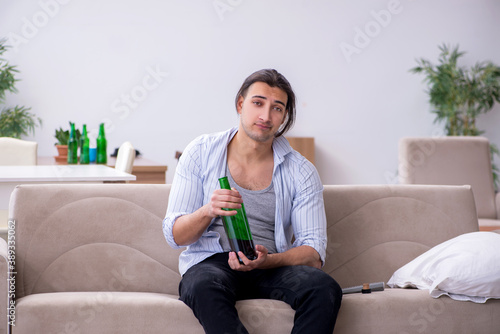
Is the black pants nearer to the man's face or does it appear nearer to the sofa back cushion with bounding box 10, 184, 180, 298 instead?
the sofa back cushion with bounding box 10, 184, 180, 298

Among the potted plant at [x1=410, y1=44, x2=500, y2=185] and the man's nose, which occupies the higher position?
the potted plant at [x1=410, y1=44, x2=500, y2=185]

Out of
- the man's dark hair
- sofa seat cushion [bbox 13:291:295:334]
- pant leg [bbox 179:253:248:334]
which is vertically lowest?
sofa seat cushion [bbox 13:291:295:334]

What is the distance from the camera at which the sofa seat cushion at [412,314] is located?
1.84m

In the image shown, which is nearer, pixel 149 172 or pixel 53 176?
pixel 53 176

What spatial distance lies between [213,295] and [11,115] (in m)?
4.71

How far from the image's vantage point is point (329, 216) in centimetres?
227

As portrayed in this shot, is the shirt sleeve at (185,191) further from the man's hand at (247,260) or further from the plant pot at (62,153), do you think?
the plant pot at (62,153)

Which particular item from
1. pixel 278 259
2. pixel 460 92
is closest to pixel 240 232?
pixel 278 259

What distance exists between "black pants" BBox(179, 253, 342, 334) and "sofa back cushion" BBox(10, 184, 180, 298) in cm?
30

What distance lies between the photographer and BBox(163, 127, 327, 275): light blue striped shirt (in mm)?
1963

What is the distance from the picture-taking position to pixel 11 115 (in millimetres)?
5723

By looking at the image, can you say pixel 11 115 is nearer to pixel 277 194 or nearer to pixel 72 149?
pixel 72 149

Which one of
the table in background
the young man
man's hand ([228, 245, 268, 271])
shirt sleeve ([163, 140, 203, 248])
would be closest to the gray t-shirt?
the young man

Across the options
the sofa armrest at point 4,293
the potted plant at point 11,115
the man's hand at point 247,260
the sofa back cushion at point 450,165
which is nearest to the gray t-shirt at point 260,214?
the man's hand at point 247,260
